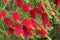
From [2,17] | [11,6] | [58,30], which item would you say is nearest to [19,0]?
[2,17]

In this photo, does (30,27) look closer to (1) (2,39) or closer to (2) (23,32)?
(2) (23,32)

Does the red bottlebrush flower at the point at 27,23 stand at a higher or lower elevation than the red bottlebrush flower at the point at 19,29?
higher

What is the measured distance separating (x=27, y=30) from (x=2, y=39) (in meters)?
0.72

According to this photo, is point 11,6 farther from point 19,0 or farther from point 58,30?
point 58,30

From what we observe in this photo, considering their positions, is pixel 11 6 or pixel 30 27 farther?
pixel 11 6

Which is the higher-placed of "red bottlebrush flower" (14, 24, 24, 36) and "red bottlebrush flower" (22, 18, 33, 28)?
"red bottlebrush flower" (22, 18, 33, 28)

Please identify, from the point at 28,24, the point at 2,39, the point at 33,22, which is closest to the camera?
the point at 28,24

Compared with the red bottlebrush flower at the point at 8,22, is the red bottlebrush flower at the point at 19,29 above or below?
below

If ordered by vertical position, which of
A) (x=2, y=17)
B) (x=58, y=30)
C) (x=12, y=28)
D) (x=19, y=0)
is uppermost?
(x=19, y=0)

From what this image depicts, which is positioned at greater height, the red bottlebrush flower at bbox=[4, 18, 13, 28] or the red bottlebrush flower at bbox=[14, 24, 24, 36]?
the red bottlebrush flower at bbox=[4, 18, 13, 28]

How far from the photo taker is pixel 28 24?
1.40m

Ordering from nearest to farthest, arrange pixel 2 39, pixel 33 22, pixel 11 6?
pixel 33 22 → pixel 11 6 → pixel 2 39

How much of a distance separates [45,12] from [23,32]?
0.21m

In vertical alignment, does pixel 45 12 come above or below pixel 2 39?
above
